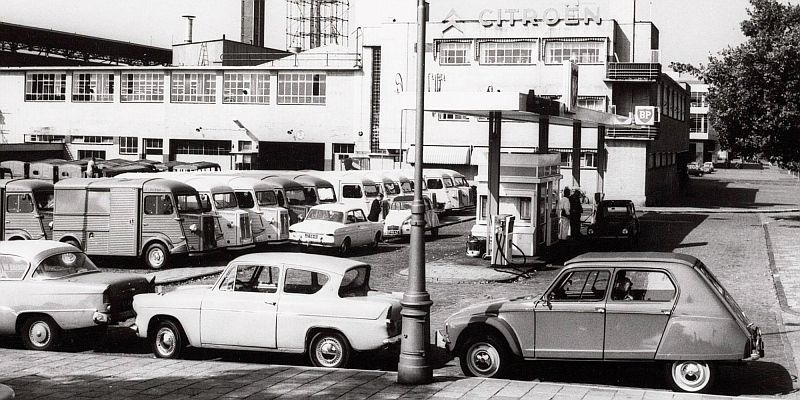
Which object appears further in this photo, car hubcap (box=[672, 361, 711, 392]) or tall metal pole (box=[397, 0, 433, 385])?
tall metal pole (box=[397, 0, 433, 385])

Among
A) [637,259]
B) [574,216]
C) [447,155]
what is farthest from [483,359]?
[447,155]

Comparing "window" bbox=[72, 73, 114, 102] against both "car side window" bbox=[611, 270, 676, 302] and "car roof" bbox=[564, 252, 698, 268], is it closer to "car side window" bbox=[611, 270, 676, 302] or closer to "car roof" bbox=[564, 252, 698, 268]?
"car roof" bbox=[564, 252, 698, 268]

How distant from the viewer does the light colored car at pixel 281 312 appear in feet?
37.9

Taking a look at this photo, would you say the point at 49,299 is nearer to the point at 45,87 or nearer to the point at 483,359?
the point at 483,359

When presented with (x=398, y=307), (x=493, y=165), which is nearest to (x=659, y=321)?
(x=398, y=307)

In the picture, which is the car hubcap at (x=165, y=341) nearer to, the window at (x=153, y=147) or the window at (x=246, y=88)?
the window at (x=246, y=88)

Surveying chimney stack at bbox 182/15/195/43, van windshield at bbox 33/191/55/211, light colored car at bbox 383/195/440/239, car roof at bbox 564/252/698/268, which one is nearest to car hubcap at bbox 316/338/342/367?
car roof at bbox 564/252/698/268

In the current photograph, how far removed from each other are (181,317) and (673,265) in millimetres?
6355

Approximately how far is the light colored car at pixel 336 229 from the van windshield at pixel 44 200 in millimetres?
6308

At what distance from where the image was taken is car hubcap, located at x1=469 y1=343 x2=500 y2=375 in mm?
11125

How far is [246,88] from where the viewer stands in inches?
2165

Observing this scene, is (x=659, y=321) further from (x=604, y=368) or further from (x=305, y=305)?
(x=305, y=305)

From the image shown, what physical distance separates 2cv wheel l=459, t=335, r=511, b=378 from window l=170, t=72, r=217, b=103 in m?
46.8

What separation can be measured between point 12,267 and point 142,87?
45641mm
